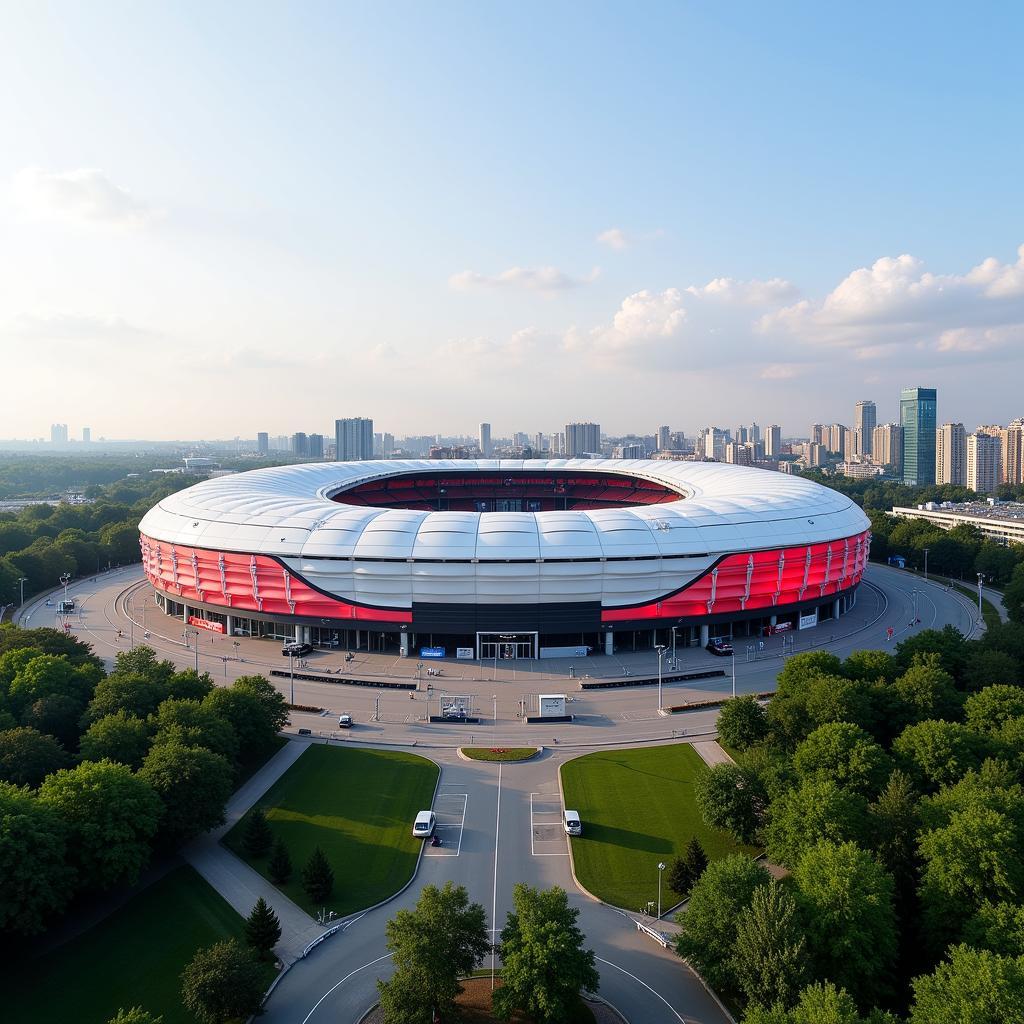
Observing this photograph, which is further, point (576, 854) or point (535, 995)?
point (576, 854)

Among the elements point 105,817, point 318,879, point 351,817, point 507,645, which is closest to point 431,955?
point 318,879

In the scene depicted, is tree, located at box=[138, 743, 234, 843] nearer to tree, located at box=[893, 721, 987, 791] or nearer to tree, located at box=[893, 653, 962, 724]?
tree, located at box=[893, 721, 987, 791]

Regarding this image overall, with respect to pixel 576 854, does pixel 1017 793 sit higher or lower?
higher

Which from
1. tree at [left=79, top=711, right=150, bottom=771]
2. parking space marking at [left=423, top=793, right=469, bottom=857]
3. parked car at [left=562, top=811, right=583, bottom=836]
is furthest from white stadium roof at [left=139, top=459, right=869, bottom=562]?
parked car at [left=562, top=811, right=583, bottom=836]

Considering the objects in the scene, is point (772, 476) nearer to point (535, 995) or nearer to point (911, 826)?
point (911, 826)

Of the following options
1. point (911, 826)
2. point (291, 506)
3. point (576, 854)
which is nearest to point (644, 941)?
point (576, 854)

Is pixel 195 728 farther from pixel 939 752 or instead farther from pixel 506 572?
pixel 939 752
